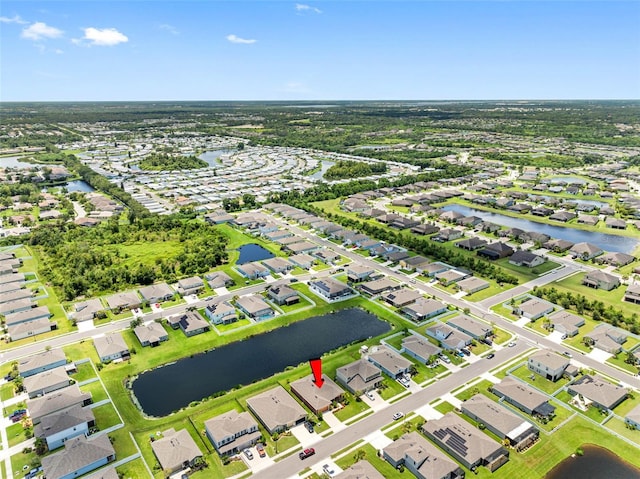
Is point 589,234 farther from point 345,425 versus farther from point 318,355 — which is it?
point 345,425

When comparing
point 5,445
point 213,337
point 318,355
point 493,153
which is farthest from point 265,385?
point 493,153

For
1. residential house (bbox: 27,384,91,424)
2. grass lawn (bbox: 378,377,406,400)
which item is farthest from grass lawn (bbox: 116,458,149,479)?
grass lawn (bbox: 378,377,406,400)

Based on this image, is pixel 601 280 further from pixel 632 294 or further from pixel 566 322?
pixel 566 322

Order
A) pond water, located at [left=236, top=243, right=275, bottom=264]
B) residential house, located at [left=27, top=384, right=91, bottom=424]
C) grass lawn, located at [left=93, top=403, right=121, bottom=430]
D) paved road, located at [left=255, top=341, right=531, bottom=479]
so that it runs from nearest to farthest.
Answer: paved road, located at [left=255, top=341, right=531, bottom=479] → residential house, located at [left=27, top=384, right=91, bottom=424] → grass lawn, located at [left=93, top=403, right=121, bottom=430] → pond water, located at [left=236, top=243, right=275, bottom=264]

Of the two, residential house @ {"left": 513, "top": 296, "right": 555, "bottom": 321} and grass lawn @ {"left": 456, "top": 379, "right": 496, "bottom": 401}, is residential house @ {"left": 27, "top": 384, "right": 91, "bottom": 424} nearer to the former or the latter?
grass lawn @ {"left": 456, "top": 379, "right": 496, "bottom": 401}

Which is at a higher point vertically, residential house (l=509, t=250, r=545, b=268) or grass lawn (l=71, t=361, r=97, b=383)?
residential house (l=509, t=250, r=545, b=268)
